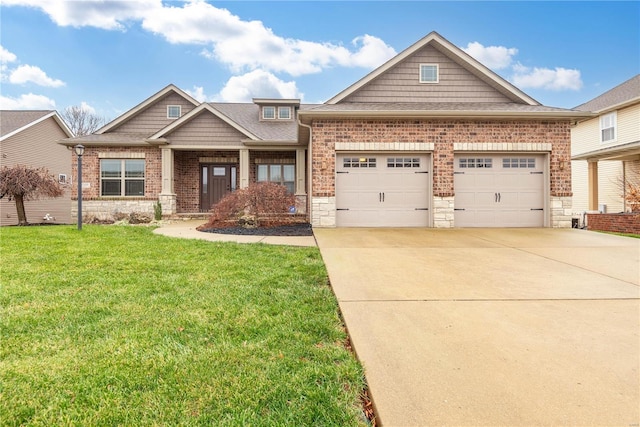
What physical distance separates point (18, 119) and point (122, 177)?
9616 mm

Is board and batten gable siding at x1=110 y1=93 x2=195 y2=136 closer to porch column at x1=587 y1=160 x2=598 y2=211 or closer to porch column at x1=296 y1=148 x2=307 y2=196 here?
porch column at x1=296 y1=148 x2=307 y2=196

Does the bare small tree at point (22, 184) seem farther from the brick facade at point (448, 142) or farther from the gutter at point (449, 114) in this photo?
the brick facade at point (448, 142)

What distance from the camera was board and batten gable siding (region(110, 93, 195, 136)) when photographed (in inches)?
608

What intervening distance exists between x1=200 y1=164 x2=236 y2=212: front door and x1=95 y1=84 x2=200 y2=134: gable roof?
3.34 meters

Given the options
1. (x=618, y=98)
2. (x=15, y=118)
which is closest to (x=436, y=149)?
(x=618, y=98)

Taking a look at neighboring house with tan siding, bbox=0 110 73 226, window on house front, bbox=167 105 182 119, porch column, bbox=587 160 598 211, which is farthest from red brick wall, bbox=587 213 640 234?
neighboring house with tan siding, bbox=0 110 73 226

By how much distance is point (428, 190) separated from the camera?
10.4 m

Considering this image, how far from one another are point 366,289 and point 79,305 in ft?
9.66

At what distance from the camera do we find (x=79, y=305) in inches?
125

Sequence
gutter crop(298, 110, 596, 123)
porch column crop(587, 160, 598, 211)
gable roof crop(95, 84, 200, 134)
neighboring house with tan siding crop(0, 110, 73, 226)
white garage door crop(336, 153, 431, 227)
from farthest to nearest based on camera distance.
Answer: neighboring house with tan siding crop(0, 110, 73, 226) → porch column crop(587, 160, 598, 211) → gable roof crop(95, 84, 200, 134) → white garage door crop(336, 153, 431, 227) → gutter crop(298, 110, 596, 123)

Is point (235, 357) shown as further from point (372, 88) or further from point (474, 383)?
point (372, 88)

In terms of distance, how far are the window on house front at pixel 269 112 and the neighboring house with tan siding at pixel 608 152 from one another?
1415 cm

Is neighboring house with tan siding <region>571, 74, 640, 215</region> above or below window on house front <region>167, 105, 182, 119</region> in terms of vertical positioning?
below

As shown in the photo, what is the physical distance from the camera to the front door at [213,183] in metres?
15.7
